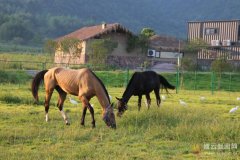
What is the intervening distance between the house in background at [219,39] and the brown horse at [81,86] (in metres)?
41.9

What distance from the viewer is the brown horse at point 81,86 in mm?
11980

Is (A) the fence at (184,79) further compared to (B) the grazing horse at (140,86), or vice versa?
(A) the fence at (184,79)

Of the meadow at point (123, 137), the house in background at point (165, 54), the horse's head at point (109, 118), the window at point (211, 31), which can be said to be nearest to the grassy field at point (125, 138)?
the meadow at point (123, 137)

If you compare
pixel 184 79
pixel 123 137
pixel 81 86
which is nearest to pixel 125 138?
A: pixel 123 137

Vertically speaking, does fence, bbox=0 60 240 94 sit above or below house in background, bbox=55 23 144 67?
below

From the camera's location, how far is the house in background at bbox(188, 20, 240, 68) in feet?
180

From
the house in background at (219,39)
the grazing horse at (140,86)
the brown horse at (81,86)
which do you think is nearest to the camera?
the brown horse at (81,86)

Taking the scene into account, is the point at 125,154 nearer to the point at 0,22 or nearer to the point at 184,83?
the point at 184,83

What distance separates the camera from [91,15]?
13938cm

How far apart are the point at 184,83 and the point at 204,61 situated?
20.6m

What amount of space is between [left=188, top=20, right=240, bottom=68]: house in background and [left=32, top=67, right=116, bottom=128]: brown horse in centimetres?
4192

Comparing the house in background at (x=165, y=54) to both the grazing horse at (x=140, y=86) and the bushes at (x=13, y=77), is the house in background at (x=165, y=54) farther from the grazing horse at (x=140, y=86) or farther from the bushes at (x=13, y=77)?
the grazing horse at (x=140, y=86)

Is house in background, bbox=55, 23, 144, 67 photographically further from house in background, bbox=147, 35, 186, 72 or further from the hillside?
the hillside

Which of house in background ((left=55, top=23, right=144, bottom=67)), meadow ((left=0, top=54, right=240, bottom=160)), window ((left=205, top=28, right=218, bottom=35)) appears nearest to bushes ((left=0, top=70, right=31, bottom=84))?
meadow ((left=0, top=54, right=240, bottom=160))
